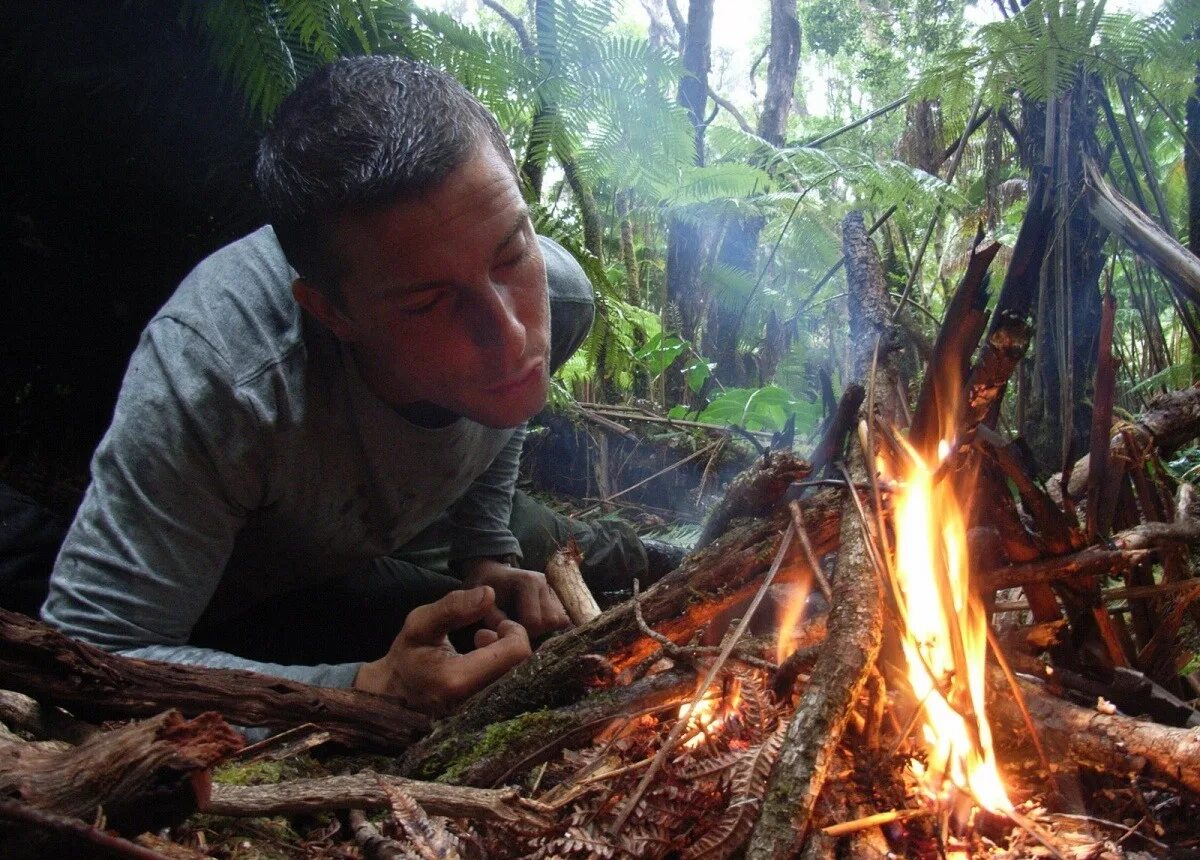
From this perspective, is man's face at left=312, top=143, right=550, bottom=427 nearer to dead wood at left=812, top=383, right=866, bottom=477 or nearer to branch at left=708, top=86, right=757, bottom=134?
dead wood at left=812, top=383, right=866, bottom=477

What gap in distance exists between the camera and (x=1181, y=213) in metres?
4.09

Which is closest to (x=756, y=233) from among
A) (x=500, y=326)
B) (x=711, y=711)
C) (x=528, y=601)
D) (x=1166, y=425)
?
(x=528, y=601)

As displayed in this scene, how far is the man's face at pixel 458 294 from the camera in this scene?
71.1 inches

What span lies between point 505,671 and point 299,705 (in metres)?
0.54

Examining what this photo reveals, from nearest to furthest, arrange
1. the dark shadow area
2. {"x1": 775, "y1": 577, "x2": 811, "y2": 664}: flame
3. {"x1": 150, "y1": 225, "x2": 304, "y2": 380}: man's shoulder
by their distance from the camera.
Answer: {"x1": 775, "y1": 577, "x2": 811, "y2": 664}: flame, {"x1": 150, "y1": 225, "x2": 304, "y2": 380}: man's shoulder, the dark shadow area

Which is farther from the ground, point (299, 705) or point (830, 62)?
point (830, 62)

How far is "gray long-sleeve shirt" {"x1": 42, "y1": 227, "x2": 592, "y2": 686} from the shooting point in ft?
6.50

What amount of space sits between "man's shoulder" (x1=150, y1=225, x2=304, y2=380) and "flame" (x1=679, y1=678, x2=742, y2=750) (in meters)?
1.49

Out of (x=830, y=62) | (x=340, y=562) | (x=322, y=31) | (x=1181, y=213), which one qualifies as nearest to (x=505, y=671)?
(x=340, y=562)

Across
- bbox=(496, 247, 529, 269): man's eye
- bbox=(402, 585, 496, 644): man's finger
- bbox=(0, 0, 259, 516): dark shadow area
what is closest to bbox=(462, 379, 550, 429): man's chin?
bbox=(496, 247, 529, 269): man's eye

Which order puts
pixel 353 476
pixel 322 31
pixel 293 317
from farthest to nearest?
pixel 322 31
pixel 353 476
pixel 293 317

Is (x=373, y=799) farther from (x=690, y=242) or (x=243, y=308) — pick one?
(x=690, y=242)

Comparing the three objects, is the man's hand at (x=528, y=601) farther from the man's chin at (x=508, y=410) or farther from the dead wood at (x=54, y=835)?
the dead wood at (x=54, y=835)

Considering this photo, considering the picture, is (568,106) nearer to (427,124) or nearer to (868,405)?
(427,124)
